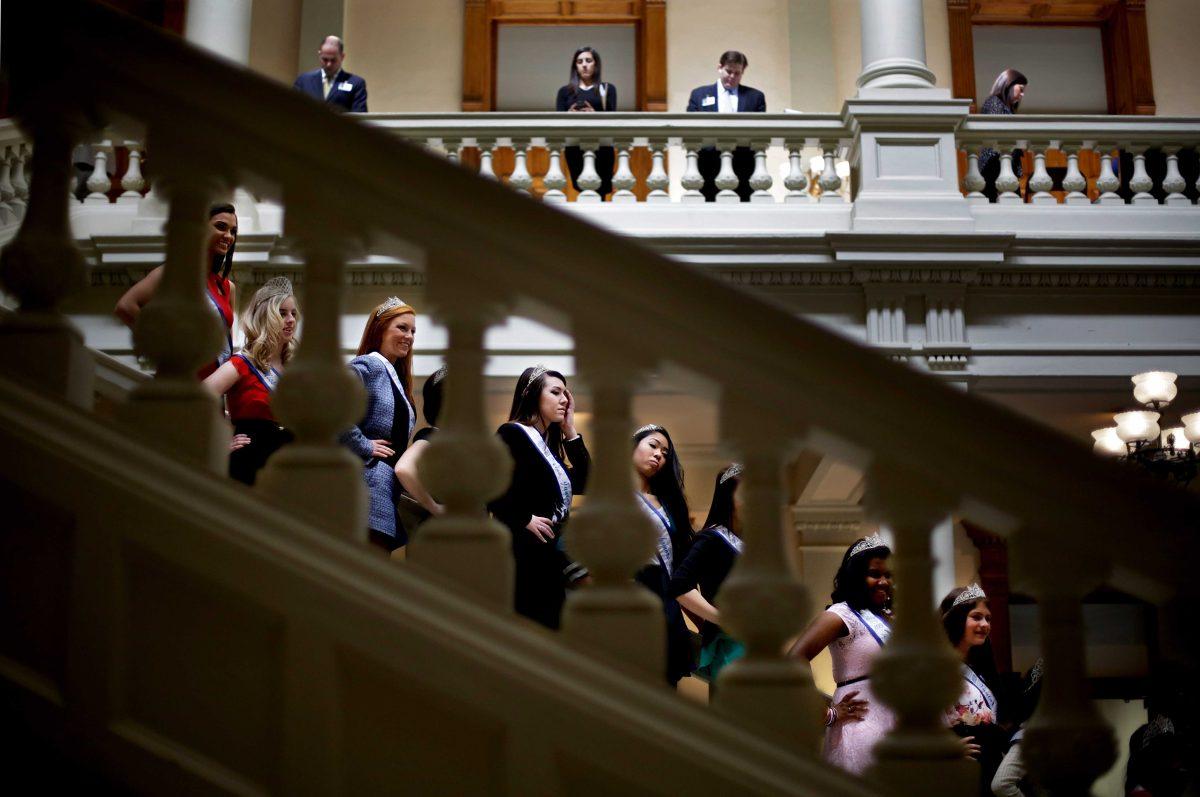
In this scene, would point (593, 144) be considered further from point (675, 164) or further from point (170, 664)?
point (170, 664)

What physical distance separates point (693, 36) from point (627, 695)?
9.70 m

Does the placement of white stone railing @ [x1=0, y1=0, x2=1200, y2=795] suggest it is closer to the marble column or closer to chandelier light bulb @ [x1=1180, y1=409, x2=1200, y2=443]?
chandelier light bulb @ [x1=1180, y1=409, x2=1200, y2=443]

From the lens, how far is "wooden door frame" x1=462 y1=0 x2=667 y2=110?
404 inches

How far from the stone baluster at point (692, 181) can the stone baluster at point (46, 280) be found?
5.45 metres

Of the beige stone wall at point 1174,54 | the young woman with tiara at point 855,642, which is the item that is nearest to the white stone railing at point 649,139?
the young woman with tiara at point 855,642

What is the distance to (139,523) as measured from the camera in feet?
4.76

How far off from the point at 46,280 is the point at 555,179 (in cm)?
535

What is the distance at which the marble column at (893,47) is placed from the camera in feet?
22.8

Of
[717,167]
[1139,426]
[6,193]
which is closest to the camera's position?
[6,193]

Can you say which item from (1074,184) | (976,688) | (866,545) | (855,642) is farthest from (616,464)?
(1074,184)

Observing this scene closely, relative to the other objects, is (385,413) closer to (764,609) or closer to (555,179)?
(764,609)

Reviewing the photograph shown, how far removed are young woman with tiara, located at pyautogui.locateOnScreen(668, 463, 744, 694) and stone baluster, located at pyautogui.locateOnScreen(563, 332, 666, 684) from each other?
1.60 meters

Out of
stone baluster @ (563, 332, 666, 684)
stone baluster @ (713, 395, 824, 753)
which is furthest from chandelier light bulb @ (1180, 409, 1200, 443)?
stone baluster @ (563, 332, 666, 684)

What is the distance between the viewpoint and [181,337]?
152 cm
